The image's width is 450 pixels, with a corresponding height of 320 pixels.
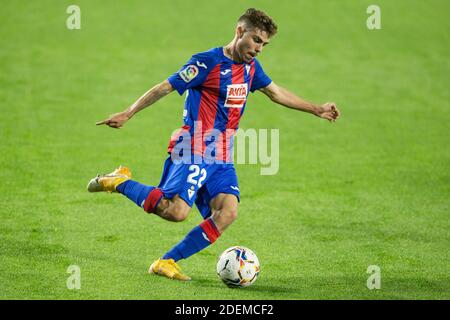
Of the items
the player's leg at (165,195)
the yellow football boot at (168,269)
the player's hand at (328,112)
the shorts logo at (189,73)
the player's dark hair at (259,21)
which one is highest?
the player's dark hair at (259,21)

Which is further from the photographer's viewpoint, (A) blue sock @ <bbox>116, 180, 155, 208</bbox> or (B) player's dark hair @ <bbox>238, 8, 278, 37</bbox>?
(A) blue sock @ <bbox>116, 180, 155, 208</bbox>

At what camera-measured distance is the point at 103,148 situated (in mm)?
14000

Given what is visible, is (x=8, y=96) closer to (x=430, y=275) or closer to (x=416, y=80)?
(x=416, y=80)

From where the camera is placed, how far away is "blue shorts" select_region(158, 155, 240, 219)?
8070 millimetres

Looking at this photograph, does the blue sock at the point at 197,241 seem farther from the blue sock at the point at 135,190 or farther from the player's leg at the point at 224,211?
the blue sock at the point at 135,190

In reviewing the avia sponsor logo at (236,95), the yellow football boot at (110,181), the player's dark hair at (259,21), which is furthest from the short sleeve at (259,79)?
the yellow football boot at (110,181)

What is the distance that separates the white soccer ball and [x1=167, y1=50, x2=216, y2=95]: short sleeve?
158cm

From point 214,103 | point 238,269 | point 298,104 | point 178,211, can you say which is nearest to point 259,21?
point 214,103

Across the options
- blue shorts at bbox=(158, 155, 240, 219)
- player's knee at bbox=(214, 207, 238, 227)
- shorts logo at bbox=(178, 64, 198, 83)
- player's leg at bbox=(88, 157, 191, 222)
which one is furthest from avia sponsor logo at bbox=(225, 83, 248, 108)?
player's knee at bbox=(214, 207, 238, 227)

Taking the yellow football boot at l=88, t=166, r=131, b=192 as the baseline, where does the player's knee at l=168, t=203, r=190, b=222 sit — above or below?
below

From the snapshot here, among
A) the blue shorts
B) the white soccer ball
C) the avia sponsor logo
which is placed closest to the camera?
the white soccer ball

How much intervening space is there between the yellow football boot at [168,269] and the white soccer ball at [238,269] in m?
0.36

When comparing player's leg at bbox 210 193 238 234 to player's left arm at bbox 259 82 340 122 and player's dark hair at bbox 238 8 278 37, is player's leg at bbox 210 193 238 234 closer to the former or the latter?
player's left arm at bbox 259 82 340 122

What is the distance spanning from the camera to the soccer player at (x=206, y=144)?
802 centimetres
